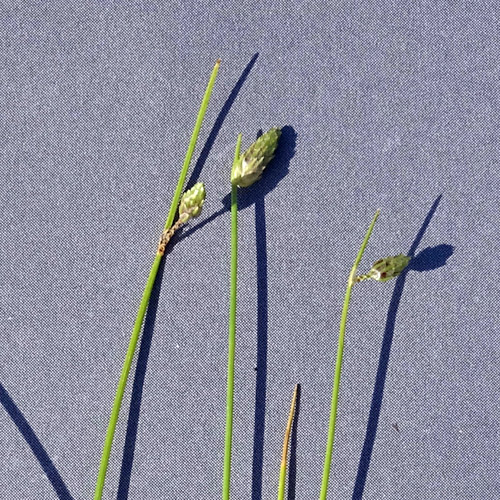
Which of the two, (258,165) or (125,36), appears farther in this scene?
(125,36)

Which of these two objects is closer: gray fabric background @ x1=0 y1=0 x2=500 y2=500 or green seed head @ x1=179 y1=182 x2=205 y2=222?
green seed head @ x1=179 y1=182 x2=205 y2=222

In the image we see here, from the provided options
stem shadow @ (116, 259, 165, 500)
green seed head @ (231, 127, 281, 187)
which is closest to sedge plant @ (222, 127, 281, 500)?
green seed head @ (231, 127, 281, 187)

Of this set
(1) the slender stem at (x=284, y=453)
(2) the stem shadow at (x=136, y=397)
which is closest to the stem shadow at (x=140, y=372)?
(2) the stem shadow at (x=136, y=397)

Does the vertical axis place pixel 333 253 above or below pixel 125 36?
below

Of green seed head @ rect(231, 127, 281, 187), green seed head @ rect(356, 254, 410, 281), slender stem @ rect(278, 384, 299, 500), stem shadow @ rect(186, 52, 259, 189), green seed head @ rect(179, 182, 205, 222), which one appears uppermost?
Result: stem shadow @ rect(186, 52, 259, 189)

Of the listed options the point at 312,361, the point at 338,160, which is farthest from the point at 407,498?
the point at 338,160

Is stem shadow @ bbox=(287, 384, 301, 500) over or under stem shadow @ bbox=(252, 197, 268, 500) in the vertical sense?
under

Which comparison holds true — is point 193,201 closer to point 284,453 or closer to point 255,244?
point 255,244

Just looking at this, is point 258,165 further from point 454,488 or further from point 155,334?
point 454,488

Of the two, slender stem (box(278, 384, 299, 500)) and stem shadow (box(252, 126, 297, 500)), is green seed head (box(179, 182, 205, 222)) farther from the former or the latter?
slender stem (box(278, 384, 299, 500))
